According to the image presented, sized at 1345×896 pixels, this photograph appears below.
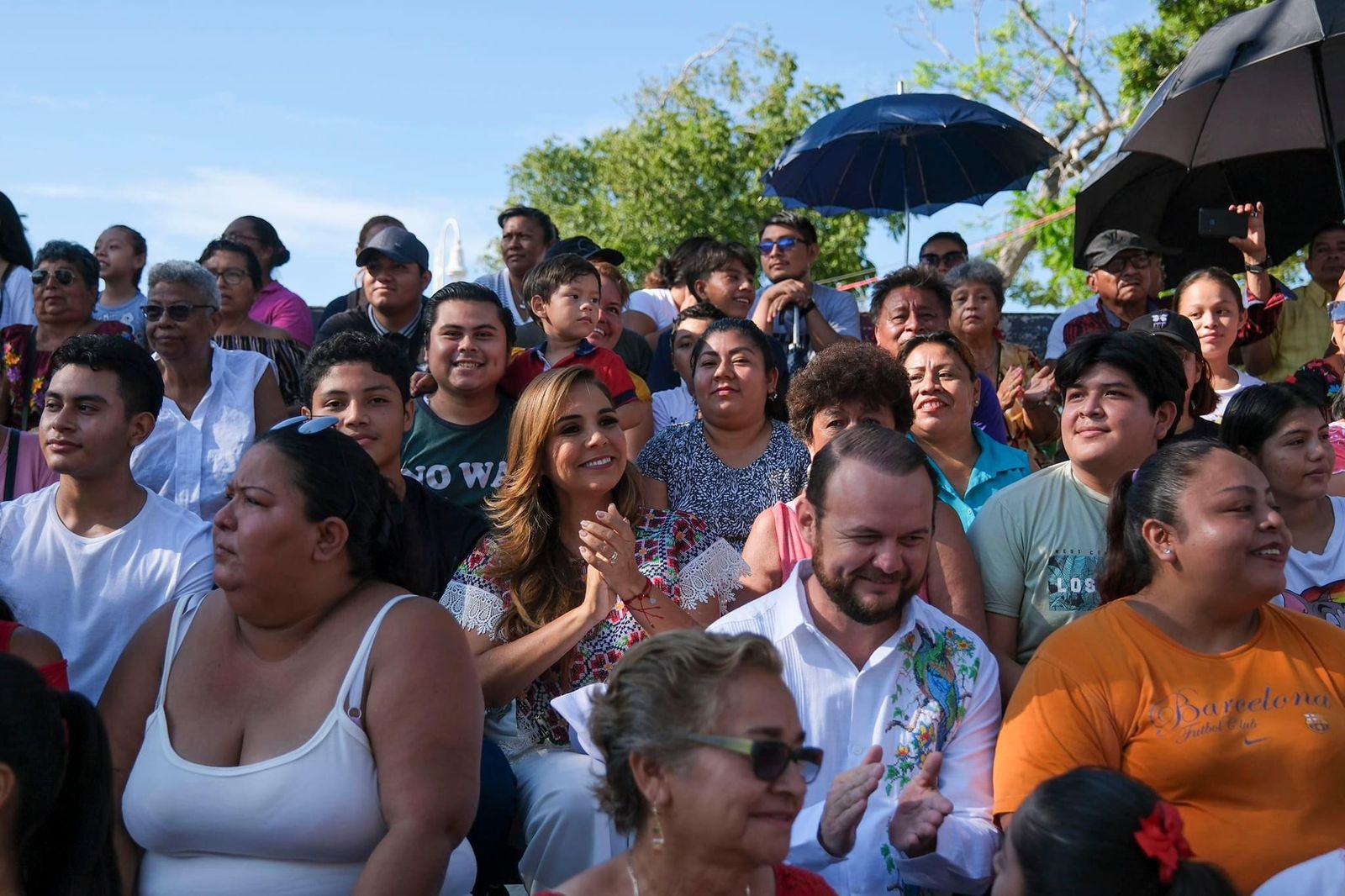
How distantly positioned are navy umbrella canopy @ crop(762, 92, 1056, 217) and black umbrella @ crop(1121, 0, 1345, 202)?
174cm

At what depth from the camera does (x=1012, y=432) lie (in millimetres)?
6520

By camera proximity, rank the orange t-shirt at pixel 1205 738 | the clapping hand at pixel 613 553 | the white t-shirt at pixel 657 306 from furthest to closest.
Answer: the white t-shirt at pixel 657 306 < the clapping hand at pixel 613 553 < the orange t-shirt at pixel 1205 738

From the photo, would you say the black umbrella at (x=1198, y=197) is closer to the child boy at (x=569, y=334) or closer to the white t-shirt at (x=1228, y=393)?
the white t-shirt at (x=1228, y=393)

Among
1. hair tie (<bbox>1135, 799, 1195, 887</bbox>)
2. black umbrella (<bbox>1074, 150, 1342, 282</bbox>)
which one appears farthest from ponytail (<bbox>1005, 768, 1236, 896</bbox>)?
black umbrella (<bbox>1074, 150, 1342, 282</bbox>)

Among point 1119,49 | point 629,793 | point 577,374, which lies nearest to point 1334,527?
point 577,374

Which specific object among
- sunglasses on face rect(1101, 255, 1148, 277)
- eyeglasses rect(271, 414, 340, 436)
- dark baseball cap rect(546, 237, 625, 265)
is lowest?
eyeglasses rect(271, 414, 340, 436)

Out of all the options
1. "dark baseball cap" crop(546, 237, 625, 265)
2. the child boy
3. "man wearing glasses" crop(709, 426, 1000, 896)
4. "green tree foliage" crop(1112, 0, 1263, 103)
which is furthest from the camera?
"green tree foliage" crop(1112, 0, 1263, 103)

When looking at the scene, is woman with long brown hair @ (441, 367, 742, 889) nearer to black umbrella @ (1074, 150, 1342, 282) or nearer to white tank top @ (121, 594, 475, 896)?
white tank top @ (121, 594, 475, 896)

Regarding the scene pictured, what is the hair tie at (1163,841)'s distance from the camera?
2.27 metres

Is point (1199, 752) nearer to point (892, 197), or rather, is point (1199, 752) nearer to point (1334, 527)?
point (1334, 527)

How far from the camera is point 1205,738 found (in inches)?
127

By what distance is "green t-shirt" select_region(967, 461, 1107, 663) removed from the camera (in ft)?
13.6

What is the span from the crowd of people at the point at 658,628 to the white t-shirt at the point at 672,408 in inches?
14.6

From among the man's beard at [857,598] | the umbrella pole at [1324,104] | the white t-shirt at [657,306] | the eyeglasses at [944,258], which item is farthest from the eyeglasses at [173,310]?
the umbrella pole at [1324,104]
